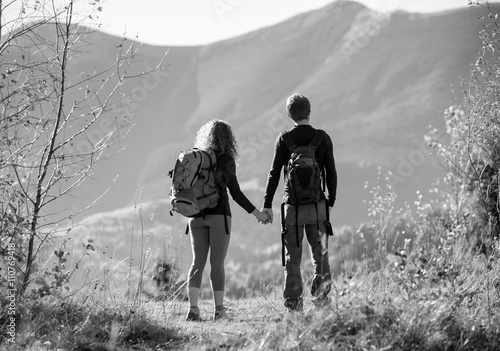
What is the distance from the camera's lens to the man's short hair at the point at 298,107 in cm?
708

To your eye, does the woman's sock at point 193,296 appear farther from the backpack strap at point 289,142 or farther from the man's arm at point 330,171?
the backpack strap at point 289,142

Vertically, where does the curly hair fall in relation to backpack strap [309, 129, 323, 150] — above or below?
above

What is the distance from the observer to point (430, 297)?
6309 mm

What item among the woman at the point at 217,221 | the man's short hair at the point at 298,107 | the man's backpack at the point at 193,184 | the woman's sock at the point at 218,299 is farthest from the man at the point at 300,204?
the woman's sock at the point at 218,299

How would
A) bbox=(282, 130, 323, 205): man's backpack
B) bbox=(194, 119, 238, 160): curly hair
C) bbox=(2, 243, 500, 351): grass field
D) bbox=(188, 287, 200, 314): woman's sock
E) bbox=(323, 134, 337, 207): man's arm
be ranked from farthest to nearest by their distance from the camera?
bbox=(188, 287, 200, 314): woman's sock → bbox=(194, 119, 238, 160): curly hair → bbox=(323, 134, 337, 207): man's arm → bbox=(282, 130, 323, 205): man's backpack → bbox=(2, 243, 500, 351): grass field

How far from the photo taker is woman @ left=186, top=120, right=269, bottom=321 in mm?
7238

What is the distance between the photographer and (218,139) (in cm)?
728

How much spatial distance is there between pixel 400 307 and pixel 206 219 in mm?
2179

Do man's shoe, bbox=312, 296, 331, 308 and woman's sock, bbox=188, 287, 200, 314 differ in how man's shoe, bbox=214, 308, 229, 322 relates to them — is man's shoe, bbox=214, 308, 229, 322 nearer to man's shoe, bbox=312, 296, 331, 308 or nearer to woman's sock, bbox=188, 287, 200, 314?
woman's sock, bbox=188, 287, 200, 314

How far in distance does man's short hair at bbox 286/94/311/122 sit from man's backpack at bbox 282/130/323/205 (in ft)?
0.83

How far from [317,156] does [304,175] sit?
0.31 metres

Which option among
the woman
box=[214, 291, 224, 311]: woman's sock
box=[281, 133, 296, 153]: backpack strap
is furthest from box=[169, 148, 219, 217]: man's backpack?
box=[214, 291, 224, 311]: woman's sock

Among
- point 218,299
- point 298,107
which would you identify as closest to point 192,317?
point 218,299

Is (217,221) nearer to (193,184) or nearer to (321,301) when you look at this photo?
(193,184)
